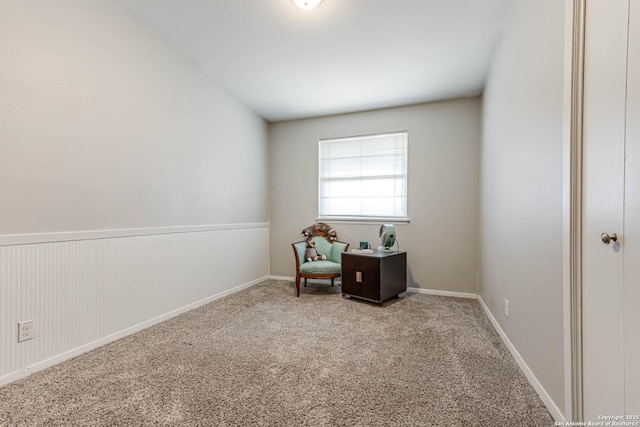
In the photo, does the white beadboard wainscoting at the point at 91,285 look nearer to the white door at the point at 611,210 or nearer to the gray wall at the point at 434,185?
the gray wall at the point at 434,185

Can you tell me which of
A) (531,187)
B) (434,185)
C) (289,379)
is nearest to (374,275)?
(434,185)

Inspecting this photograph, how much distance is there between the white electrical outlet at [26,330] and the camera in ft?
6.08

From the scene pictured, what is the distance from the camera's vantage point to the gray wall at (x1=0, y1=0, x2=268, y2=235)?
1855 millimetres

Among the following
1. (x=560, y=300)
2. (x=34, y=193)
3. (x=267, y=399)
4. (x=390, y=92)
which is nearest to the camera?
(x=560, y=300)

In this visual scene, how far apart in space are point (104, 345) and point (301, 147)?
3365 mm

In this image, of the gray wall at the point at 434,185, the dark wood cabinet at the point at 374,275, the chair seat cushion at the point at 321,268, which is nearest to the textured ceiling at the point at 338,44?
the gray wall at the point at 434,185

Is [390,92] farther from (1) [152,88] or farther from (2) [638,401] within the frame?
(2) [638,401]

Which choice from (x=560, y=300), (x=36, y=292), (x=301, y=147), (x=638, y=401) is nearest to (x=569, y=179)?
(x=560, y=300)

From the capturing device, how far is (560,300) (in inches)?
56.3

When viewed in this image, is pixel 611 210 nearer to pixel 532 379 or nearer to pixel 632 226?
pixel 632 226

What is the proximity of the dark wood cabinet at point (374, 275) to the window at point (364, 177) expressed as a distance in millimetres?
805

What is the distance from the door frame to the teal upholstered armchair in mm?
2668

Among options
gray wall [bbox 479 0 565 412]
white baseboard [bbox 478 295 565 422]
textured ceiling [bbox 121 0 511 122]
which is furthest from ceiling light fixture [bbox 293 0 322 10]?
white baseboard [bbox 478 295 565 422]

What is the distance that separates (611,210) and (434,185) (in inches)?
116
